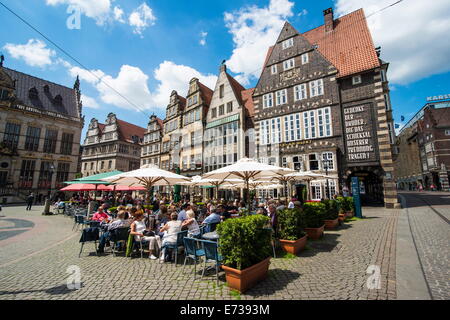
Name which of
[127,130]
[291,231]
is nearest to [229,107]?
[291,231]

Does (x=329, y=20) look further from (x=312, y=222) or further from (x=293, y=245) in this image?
(x=293, y=245)

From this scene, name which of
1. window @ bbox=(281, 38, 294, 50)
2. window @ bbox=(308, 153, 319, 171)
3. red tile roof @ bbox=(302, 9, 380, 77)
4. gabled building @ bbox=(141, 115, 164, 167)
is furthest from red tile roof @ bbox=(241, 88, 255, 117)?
gabled building @ bbox=(141, 115, 164, 167)

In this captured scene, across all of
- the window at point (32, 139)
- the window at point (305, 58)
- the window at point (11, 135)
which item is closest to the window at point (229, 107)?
the window at point (305, 58)

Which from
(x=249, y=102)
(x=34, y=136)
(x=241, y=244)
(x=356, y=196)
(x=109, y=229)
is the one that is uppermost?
(x=249, y=102)

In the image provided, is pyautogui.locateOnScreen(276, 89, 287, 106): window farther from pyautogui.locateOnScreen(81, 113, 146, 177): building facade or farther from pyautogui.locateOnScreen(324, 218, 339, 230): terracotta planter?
pyautogui.locateOnScreen(81, 113, 146, 177): building facade

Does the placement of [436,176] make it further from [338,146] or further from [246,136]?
[246,136]

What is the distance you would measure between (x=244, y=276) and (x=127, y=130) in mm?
55701

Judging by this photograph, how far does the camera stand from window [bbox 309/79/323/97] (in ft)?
68.9

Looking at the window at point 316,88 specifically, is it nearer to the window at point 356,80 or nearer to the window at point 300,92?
the window at point 300,92

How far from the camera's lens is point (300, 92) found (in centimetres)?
2223

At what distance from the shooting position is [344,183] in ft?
61.4

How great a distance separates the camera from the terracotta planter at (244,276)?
13.1ft

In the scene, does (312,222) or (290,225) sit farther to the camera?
(312,222)
